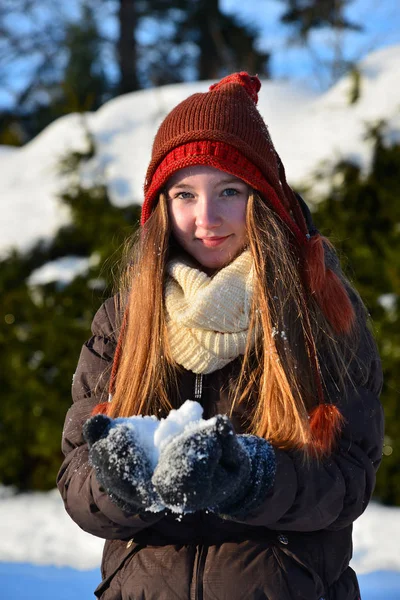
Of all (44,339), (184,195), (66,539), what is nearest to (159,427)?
(184,195)

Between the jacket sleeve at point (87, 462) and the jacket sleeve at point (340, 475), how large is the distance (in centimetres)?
29

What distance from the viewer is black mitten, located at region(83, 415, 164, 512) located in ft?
4.64

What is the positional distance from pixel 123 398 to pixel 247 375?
33cm

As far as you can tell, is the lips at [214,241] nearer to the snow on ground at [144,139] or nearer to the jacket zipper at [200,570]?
the jacket zipper at [200,570]

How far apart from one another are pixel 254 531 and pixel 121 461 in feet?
1.61

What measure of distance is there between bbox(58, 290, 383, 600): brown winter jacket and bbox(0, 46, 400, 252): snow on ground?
8.07 feet

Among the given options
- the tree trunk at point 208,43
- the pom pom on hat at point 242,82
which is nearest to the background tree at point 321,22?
the tree trunk at point 208,43

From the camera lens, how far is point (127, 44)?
35.4 feet

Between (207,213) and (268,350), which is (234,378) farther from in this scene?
(207,213)

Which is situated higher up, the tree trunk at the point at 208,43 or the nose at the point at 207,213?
the tree trunk at the point at 208,43

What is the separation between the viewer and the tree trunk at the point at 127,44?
1065cm

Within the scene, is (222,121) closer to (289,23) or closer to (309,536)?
(309,536)

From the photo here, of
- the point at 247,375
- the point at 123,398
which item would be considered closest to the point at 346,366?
the point at 247,375

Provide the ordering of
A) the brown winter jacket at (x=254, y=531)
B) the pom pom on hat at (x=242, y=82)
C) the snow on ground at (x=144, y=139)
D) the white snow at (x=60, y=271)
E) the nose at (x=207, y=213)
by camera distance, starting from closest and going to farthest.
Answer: the brown winter jacket at (x=254, y=531), the nose at (x=207, y=213), the pom pom on hat at (x=242, y=82), the snow on ground at (x=144, y=139), the white snow at (x=60, y=271)
